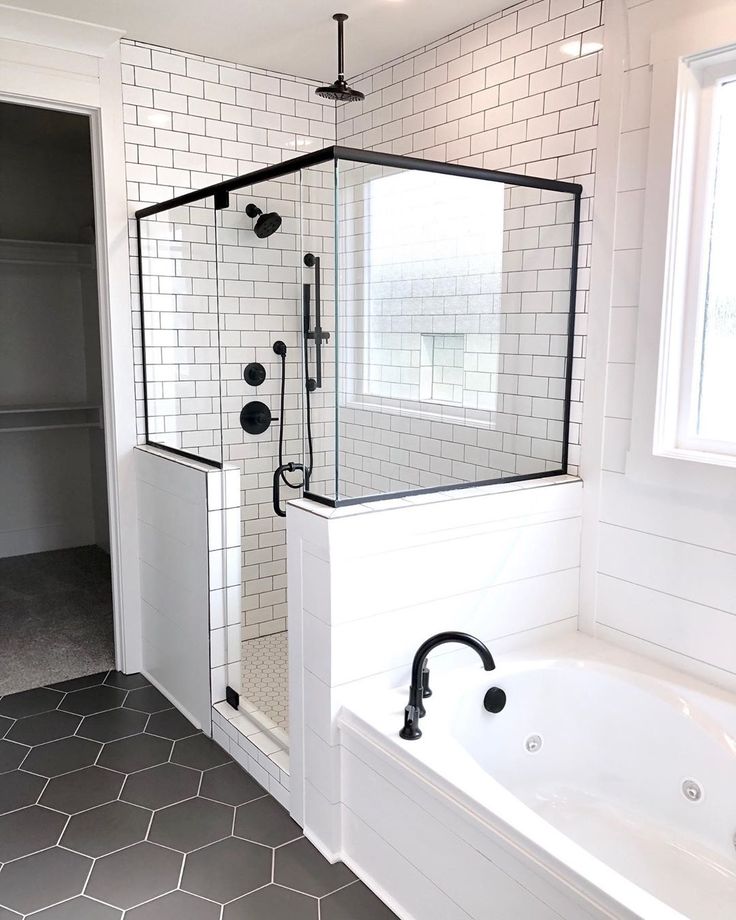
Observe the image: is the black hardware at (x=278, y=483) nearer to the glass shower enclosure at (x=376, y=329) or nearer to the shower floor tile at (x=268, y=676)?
the glass shower enclosure at (x=376, y=329)

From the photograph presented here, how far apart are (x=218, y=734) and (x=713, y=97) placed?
8.70ft

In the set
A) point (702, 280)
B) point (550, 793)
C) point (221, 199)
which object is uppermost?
point (221, 199)

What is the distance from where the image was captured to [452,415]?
2.55 meters

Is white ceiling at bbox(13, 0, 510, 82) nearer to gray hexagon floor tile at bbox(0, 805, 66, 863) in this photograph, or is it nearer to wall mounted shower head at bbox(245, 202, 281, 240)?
wall mounted shower head at bbox(245, 202, 281, 240)

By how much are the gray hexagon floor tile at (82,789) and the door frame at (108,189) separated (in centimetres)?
82

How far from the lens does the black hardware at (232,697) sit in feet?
9.43

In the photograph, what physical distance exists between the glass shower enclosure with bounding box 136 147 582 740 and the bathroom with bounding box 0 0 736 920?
0.4 inches

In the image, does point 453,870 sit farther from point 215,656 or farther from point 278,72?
point 278,72

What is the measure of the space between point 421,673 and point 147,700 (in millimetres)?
1599

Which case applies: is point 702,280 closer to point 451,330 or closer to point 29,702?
point 451,330

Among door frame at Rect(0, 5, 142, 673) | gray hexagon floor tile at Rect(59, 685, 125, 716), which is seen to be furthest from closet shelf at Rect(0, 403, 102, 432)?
gray hexagon floor tile at Rect(59, 685, 125, 716)

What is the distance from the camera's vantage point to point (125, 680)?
3.41 m

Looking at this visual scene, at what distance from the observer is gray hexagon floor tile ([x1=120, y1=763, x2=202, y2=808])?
2.53 m

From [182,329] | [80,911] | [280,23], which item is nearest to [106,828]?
[80,911]
